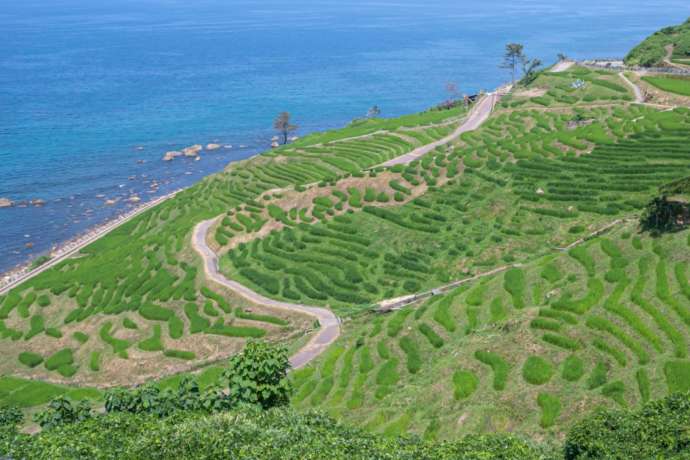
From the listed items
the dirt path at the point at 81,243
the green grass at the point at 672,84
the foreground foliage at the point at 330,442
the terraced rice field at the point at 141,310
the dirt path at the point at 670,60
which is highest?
the dirt path at the point at 670,60

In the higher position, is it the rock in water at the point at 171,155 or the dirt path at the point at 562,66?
the dirt path at the point at 562,66

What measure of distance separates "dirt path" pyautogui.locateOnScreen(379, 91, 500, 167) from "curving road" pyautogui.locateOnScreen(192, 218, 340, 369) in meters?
29.7

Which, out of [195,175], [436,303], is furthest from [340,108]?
[436,303]

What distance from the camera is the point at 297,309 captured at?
61688mm

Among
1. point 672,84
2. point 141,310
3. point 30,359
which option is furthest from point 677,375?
point 672,84

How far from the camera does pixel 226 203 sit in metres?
96.8

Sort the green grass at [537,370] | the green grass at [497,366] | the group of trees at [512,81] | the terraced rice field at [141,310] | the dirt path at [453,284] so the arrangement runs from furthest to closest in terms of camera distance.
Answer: the group of trees at [512,81] → the terraced rice field at [141,310] → the dirt path at [453,284] → the green grass at [497,366] → the green grass at [537,370]

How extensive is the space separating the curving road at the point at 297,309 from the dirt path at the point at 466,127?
29.7 meters

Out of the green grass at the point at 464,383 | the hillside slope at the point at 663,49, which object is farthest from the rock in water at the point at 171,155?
the green grass at the point at 464,383

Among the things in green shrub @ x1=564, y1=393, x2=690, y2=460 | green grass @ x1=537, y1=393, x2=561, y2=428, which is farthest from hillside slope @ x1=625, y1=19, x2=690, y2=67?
green shrub @ x1=564, y1=393, x2=690, y2=460

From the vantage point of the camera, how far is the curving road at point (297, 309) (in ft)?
178

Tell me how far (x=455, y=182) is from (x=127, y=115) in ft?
420

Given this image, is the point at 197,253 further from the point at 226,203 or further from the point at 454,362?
the point at 454,362

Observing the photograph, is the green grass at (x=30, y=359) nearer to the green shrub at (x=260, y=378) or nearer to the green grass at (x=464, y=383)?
the green shrub at (x=260, y=378)
